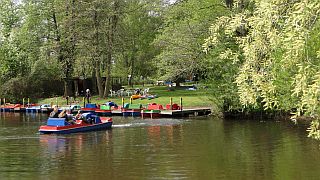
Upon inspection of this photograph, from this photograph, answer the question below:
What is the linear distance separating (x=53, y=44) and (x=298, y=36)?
1766 inches

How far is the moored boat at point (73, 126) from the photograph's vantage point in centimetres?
2792

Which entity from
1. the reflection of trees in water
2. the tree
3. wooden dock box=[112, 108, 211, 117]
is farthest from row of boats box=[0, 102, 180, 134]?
the tree

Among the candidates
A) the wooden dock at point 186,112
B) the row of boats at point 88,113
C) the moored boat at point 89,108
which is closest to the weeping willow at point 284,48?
the row of boats at point 88,113

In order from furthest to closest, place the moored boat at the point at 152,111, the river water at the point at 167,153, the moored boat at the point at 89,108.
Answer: the moored boat at the point at 89,108 → the moored boat at the point at 152,111 → the river water at the point at 167,153

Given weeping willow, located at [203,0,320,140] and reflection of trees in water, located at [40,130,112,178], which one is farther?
reflection of trees in water, located at [40,130,112,178]

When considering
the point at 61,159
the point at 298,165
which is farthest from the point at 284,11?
the point at 61,159

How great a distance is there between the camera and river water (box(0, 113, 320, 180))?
1623cm

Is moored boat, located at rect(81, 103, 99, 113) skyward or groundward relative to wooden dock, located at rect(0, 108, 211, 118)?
skyward

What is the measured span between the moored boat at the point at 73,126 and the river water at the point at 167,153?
603mm

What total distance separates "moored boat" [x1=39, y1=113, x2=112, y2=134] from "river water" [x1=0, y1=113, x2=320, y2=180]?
0.60 meters

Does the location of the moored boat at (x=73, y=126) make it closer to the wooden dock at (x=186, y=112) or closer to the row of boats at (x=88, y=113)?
the row of boats at (x=88, y=113)

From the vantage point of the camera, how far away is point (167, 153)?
2028 cm

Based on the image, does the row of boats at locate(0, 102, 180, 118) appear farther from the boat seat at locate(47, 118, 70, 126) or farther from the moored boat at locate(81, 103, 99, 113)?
the boat seat at locate(47, 118, 70, 126)

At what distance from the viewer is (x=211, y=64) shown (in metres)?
33.6
